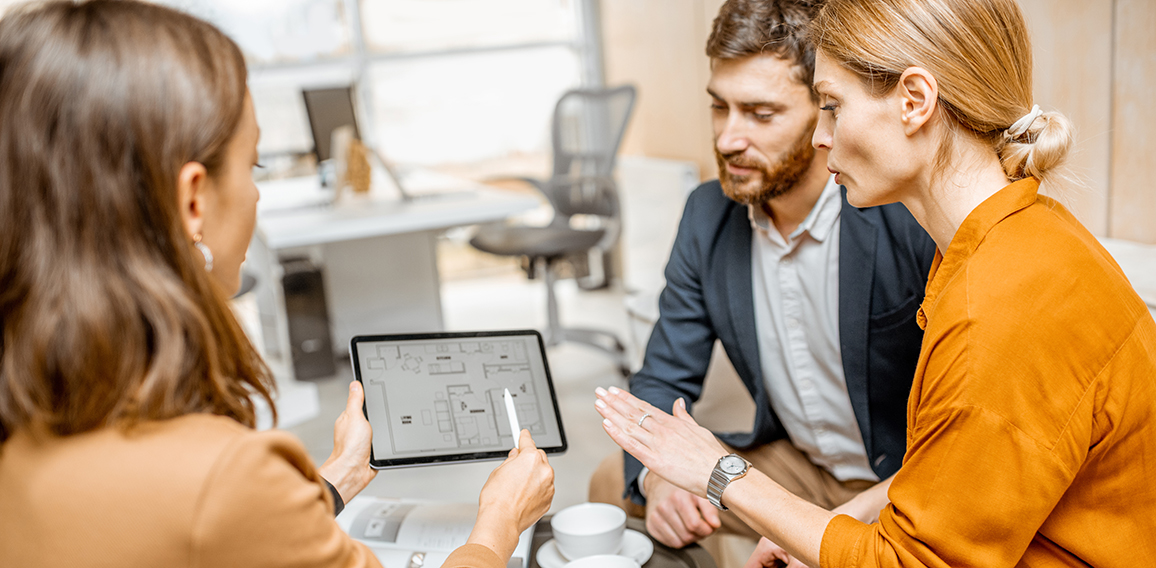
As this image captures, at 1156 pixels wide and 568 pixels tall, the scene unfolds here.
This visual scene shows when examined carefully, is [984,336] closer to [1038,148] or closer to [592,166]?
[1038,148]

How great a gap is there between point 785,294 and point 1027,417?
634 millimetres

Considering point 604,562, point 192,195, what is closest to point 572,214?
point 604,562

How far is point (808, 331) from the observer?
Answer: 1.39m

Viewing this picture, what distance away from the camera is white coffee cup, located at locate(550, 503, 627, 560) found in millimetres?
1029

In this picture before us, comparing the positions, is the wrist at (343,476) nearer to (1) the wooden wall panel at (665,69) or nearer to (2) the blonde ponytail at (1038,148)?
(2) the blonde ponytail at (1038,148)

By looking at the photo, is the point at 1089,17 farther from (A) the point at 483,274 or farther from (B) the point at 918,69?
(A) the point at 483,274

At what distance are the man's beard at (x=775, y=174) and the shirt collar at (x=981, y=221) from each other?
46cm

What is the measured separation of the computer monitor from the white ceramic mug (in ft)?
8.28

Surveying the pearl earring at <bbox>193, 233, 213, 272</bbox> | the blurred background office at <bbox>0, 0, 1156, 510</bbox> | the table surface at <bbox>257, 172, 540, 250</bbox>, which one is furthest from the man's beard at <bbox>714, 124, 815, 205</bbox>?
the table surface at <bbox>257, 172, 540, 250</bbox>

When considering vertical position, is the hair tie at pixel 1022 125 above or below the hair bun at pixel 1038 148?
above

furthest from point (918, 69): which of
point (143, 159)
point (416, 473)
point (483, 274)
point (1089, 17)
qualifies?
point (483, 274)

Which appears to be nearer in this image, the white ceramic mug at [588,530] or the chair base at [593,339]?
the white ceramic mug at [588,530]

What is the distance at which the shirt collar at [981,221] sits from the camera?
87cm

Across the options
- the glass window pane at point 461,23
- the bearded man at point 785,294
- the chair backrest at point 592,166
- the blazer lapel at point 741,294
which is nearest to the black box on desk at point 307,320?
the chair backrest at point 592,166
